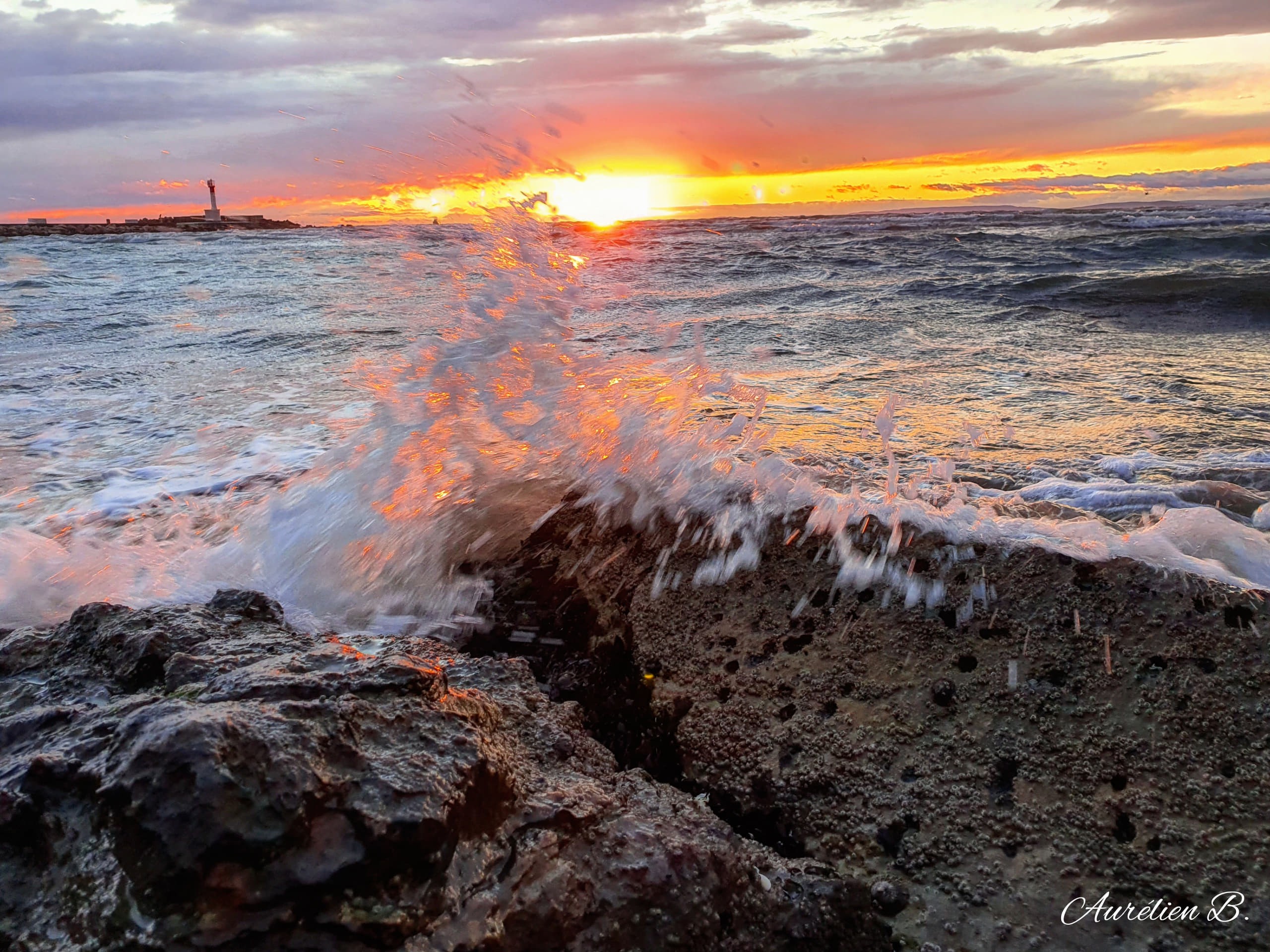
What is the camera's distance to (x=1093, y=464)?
3.08 meters

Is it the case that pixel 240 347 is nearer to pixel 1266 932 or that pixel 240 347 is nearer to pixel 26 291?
pixel 26 291

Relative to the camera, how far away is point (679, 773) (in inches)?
69.9

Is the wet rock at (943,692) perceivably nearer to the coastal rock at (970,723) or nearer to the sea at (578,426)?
the coastal rock at (970,723)

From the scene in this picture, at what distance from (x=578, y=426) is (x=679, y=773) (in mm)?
2000

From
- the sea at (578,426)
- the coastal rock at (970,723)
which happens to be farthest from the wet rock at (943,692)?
the sea at (578,426)

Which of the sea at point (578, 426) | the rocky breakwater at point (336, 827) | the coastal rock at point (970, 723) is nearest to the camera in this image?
the rocky breakwater at point (336, 827)

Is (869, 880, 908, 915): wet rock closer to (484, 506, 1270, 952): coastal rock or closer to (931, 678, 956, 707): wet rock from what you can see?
(484, 506, 1270, 952): coastal rock

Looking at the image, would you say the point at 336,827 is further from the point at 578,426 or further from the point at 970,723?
the point at 578,426

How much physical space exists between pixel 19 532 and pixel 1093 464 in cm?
389

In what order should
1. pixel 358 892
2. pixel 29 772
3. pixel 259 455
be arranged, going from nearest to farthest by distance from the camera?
pixel 358 892 < pixel 29 772 < pixel 259 455

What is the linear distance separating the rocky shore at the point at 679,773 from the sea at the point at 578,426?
0.28 m

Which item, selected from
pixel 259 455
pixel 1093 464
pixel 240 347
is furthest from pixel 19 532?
pixel 240 347

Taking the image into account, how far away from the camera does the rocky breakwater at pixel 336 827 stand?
1082 millimetres

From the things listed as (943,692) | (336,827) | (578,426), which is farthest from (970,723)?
(578,426)
